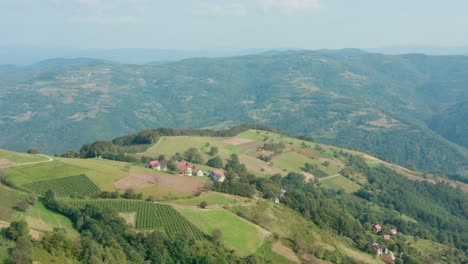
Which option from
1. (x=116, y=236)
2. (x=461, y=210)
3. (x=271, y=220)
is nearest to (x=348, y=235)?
(x=271, y=220)

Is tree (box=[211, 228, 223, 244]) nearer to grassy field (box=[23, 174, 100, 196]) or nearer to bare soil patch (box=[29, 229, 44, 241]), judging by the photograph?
grassy field (box=[23, 174, 100, 196])

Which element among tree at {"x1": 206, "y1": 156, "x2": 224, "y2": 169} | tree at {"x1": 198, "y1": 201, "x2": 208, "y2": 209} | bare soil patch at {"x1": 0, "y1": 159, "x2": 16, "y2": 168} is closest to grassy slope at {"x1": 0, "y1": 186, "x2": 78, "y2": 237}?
bare soil patch at {"x1": 0, "y1": 159, "x2": 16, "y2": 168}

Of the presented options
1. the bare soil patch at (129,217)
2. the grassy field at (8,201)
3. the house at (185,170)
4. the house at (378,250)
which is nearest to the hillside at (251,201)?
the bare soil patch at (129,217)

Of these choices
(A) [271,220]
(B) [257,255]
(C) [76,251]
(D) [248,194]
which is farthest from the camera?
(D) [248,194]

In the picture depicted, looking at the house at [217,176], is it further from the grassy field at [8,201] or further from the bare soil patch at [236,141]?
the bare soil patch at [236,141]

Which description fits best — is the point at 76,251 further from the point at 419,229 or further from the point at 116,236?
the point at 419,229

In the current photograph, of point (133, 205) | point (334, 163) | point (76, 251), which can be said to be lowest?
point (334, 163)
